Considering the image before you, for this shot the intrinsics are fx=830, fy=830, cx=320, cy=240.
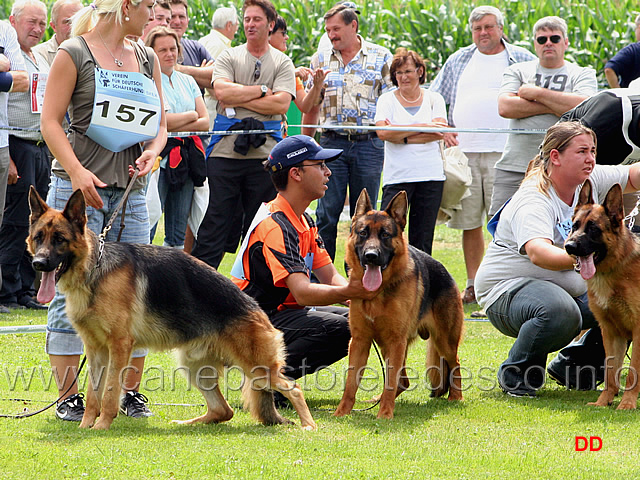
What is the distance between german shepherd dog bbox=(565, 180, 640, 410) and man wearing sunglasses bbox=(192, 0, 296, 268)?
144 inches

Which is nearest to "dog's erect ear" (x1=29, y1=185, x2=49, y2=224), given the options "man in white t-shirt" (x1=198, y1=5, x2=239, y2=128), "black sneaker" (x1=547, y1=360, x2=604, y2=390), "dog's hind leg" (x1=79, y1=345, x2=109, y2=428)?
"dog's hind leg" (x1=79, y1=345, x2=109, y2=428)

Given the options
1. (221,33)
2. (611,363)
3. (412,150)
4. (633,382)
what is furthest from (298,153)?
(221,33)

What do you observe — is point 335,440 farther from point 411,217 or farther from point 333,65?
point 333,65

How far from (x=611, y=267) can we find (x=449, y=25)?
13.1 m

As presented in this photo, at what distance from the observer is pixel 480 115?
869 centimetres

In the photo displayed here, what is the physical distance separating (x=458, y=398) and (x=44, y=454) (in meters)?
2.57

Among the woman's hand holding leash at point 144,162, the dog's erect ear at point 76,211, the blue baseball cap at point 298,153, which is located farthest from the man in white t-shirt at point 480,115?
the dog's erect ear at point 76,211

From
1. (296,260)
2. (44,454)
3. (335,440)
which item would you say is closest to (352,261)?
(296,260)

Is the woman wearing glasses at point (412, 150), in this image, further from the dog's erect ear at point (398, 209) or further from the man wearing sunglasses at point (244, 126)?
the dog's erect ear at point (398, 209)

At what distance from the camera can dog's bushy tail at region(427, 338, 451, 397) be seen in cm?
522

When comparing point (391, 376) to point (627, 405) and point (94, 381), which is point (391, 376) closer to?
point (627, 405)

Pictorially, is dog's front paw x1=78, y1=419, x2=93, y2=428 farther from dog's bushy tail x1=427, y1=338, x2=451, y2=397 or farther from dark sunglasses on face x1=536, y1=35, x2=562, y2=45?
dark sunglasses on face x1=536, y1=35, x2=562, y2=45

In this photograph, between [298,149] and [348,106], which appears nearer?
[298,149]

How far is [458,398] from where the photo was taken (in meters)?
5.18
